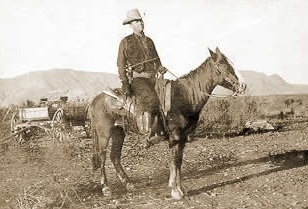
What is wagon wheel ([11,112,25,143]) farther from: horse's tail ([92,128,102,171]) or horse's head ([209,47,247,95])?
horse's head ([209,47,247,95])

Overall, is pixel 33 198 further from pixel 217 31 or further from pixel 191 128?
pixel 217 31

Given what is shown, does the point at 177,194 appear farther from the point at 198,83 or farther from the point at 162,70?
the point at 162,70

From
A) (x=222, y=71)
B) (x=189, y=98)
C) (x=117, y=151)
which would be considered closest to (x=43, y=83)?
(x=117, y=151)

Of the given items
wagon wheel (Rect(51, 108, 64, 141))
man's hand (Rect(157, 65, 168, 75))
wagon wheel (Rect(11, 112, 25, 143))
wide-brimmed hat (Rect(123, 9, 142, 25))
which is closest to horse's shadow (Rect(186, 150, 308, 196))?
man's hand (Rect(157, 65, 168, 75))

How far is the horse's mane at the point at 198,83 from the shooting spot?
489cm

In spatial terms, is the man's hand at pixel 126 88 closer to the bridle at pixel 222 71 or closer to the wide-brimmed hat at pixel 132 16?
the wide-brimmed hat at pixel 132 16

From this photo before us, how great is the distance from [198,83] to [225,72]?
1.06 feet

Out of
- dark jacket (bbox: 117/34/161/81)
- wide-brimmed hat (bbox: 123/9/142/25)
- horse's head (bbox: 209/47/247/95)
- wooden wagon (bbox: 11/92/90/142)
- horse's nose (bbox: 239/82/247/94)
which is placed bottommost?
wooden wagon (bbox: 11/92/90/142)

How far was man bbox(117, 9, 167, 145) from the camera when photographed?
15.9 feet

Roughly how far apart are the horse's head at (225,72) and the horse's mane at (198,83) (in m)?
0.09

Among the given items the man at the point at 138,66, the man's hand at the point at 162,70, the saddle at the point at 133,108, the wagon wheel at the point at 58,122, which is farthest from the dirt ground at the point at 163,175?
the man's hand at the point at 162,70

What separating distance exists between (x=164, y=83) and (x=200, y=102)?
0.46 metres

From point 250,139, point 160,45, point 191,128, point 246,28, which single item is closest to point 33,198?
point 191,128

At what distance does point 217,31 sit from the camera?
568 centimetres
